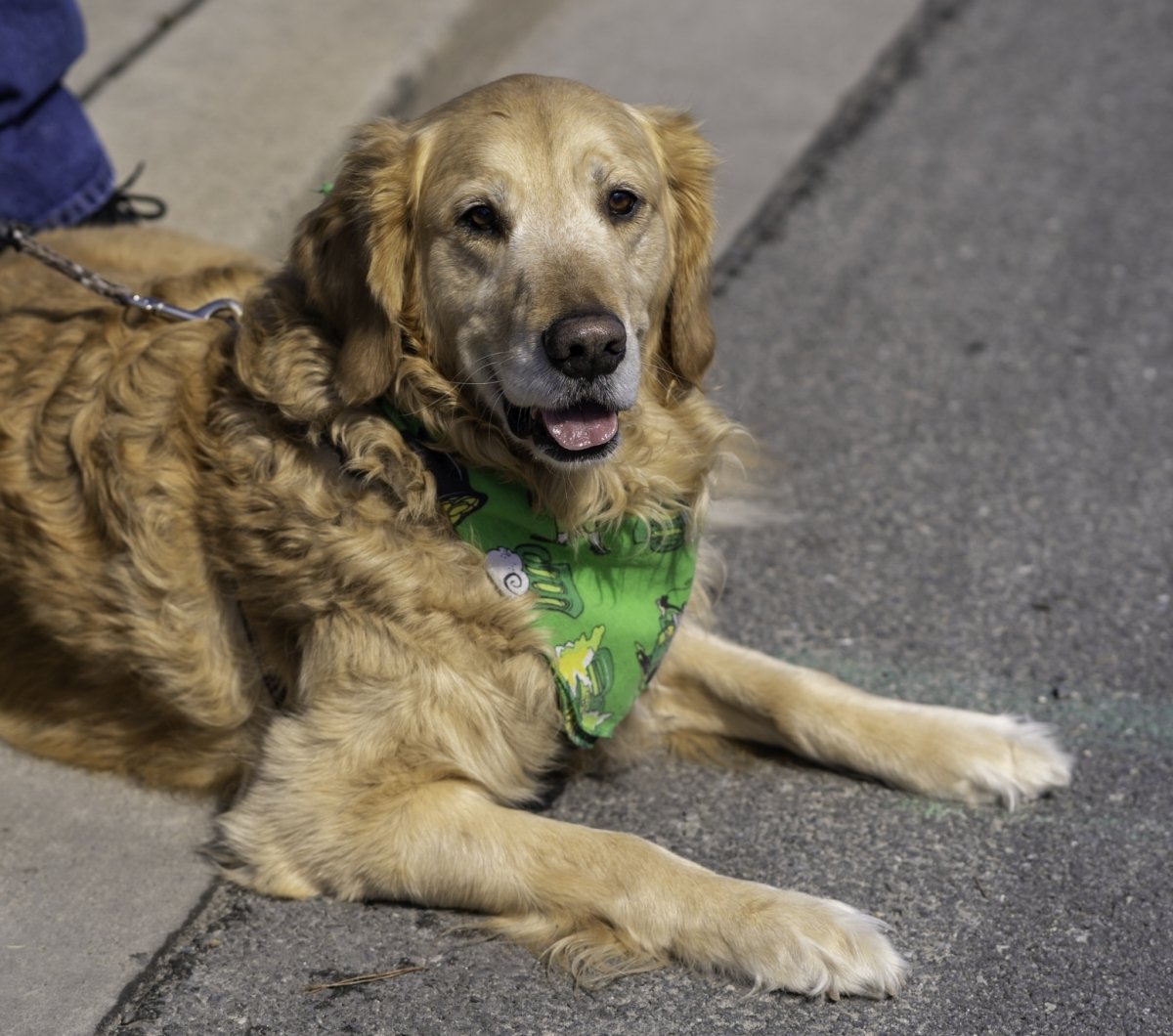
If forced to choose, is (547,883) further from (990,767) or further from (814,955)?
(990,767)

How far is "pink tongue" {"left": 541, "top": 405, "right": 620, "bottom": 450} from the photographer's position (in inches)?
120

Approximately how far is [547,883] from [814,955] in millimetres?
562

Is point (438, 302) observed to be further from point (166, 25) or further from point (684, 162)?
point (166, 25)

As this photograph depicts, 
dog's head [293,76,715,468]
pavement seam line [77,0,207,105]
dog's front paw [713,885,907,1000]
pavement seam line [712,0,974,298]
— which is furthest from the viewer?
pavement seam line [712,0,974,298]

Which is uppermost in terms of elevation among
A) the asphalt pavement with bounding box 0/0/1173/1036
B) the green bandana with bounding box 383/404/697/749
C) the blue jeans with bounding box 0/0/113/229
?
the blue jeans with bounding box 0/0/113/229

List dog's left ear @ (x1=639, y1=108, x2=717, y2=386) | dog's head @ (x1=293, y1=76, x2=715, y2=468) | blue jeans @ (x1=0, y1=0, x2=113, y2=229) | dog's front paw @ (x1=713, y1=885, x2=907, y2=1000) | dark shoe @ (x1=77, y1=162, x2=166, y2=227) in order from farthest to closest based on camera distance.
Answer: dark shoe @ (x1=77, y1=162, x2=166, y2=227)
blue jeans @ (x1=0, y1=0, x2=113, y2=229)
dog's left ear @ (x1=639, y1=108, x2=717, y2=386)
dog's head @ (x1=293, y1=76, x2=715, y2=468)
dog's front paw @ (x1=713, y1=885, x2=907, y2=1000)

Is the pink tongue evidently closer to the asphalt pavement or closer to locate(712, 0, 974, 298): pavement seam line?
the asphalt pavement

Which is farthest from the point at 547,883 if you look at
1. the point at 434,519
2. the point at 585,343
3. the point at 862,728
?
the point at 585,343

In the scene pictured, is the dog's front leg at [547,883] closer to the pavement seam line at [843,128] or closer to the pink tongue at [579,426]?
the pink tongue at [579,426]

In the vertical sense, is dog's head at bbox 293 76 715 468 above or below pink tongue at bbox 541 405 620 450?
above

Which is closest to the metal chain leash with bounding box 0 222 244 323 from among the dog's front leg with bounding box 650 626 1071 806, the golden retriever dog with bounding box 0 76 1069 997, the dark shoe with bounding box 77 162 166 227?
the golden retriever dog with bounding box 0 76 1069 997

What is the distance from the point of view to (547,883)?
3027 millimetres

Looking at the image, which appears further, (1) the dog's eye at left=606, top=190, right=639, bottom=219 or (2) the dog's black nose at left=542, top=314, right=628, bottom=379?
(1) the dog's eye at left=606, top=190, right=639, bottom=219

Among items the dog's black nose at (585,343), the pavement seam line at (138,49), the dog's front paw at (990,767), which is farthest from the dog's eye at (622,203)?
the pavement seam line at (138,49)
